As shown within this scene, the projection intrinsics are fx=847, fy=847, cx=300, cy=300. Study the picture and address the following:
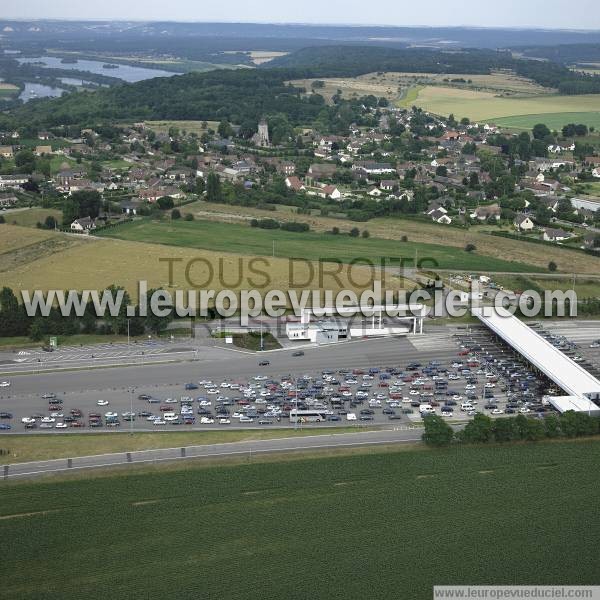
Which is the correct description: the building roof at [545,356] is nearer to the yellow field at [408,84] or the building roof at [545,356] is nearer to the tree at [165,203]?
the tree at [165,203]

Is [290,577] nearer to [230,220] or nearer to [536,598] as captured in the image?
[536,598]

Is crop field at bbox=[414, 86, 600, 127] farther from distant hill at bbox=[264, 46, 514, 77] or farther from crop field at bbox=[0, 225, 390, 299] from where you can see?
crop field at bbox=[0, 225, 390, 299]

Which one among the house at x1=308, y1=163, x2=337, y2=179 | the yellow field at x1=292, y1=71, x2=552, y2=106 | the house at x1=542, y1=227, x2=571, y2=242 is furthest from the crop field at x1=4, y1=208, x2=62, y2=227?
the yellow field at x1=292, y1=71, x2=552, y2=106

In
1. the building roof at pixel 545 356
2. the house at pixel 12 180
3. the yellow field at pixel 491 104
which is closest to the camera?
the building roof at pixel 545 356

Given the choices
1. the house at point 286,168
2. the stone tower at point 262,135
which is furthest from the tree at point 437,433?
the stone tower at point 262,135

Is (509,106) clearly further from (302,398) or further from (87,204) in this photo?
(302,398)

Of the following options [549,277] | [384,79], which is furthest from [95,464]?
[384,79]
